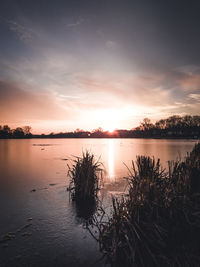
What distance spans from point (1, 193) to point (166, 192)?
1062cm

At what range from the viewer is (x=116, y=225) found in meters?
4.55

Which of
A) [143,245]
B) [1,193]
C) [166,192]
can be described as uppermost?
[166,192]

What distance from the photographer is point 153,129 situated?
16125 cm

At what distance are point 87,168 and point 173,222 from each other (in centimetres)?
533

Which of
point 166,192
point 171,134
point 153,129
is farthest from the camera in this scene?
point 153,129

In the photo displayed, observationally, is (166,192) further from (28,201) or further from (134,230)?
(28,201)

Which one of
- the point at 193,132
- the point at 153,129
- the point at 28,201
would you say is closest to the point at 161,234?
the point at 28,201

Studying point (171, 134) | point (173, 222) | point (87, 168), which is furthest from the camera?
point (171, 134)

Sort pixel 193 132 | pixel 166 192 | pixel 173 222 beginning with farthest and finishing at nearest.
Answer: pixel 193 132 → pixel 166 192 → pixel 173 222

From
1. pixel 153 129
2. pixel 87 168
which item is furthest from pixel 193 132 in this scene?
pixel 87 168

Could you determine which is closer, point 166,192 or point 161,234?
point 161,234

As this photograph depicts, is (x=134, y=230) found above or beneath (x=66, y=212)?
above

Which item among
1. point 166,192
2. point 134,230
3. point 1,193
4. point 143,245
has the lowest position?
point 1,193

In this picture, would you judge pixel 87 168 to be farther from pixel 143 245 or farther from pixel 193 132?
pixel 193 132
